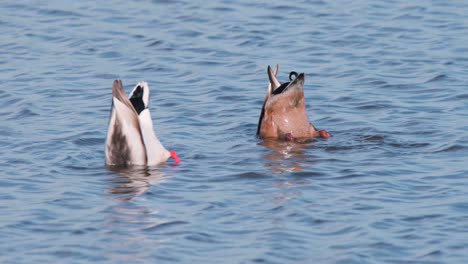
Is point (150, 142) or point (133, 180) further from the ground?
point (150, 142)

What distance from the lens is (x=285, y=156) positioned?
38.4ft

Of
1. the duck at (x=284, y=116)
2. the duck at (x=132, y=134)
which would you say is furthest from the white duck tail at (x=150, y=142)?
the duck at (x=284, y=116)

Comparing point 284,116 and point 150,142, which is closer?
point 150,142

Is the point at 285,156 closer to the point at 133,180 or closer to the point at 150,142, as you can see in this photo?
the point at 150,142

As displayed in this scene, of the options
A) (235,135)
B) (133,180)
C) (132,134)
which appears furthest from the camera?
(235,135)

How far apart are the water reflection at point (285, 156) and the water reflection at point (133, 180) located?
1120 mm

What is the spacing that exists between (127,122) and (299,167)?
5.59ft

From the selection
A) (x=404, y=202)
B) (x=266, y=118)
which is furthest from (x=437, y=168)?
(x=266, y=118)

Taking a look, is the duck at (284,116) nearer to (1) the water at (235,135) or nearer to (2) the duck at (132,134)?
(1) the water at (235,135)

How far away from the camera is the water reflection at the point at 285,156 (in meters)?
11.2

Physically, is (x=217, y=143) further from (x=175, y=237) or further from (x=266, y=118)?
(x=175, y=237)

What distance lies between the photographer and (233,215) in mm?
9500

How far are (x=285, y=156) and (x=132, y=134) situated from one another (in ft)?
5.36

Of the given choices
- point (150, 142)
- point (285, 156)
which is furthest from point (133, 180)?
point (285, 156)
